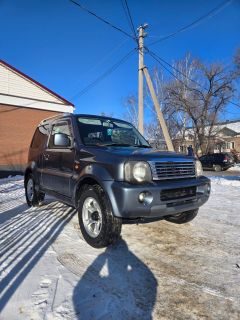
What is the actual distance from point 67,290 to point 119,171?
1569mm

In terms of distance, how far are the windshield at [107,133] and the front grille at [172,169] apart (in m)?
1.08

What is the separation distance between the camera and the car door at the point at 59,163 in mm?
5035

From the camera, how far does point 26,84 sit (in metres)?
21.2

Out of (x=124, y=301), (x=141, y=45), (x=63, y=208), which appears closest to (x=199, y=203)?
(x=124, y=301)

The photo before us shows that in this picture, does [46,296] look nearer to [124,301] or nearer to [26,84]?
[124,301]

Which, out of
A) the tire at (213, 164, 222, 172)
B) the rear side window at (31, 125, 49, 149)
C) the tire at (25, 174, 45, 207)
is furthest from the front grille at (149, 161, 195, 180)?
the tire at (213, 164, 222, 172)

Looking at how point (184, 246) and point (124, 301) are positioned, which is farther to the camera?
point (184, 246)

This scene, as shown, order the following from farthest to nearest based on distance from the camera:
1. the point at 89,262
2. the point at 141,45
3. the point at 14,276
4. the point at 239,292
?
the point at 141,45, the point at 89,262, the point at 14,276, the point at 239,292

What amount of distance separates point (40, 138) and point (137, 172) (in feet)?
11.6

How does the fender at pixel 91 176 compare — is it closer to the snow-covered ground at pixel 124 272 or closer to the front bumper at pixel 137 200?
the front bumper at pixel 137 200

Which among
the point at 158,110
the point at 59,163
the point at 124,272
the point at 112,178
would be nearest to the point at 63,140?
the point at 59,163

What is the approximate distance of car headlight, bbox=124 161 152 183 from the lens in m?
3.87

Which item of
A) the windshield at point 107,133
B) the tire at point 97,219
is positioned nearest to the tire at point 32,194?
the windshield at point 107,133

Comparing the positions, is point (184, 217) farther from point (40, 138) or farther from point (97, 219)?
point (40, 138)
